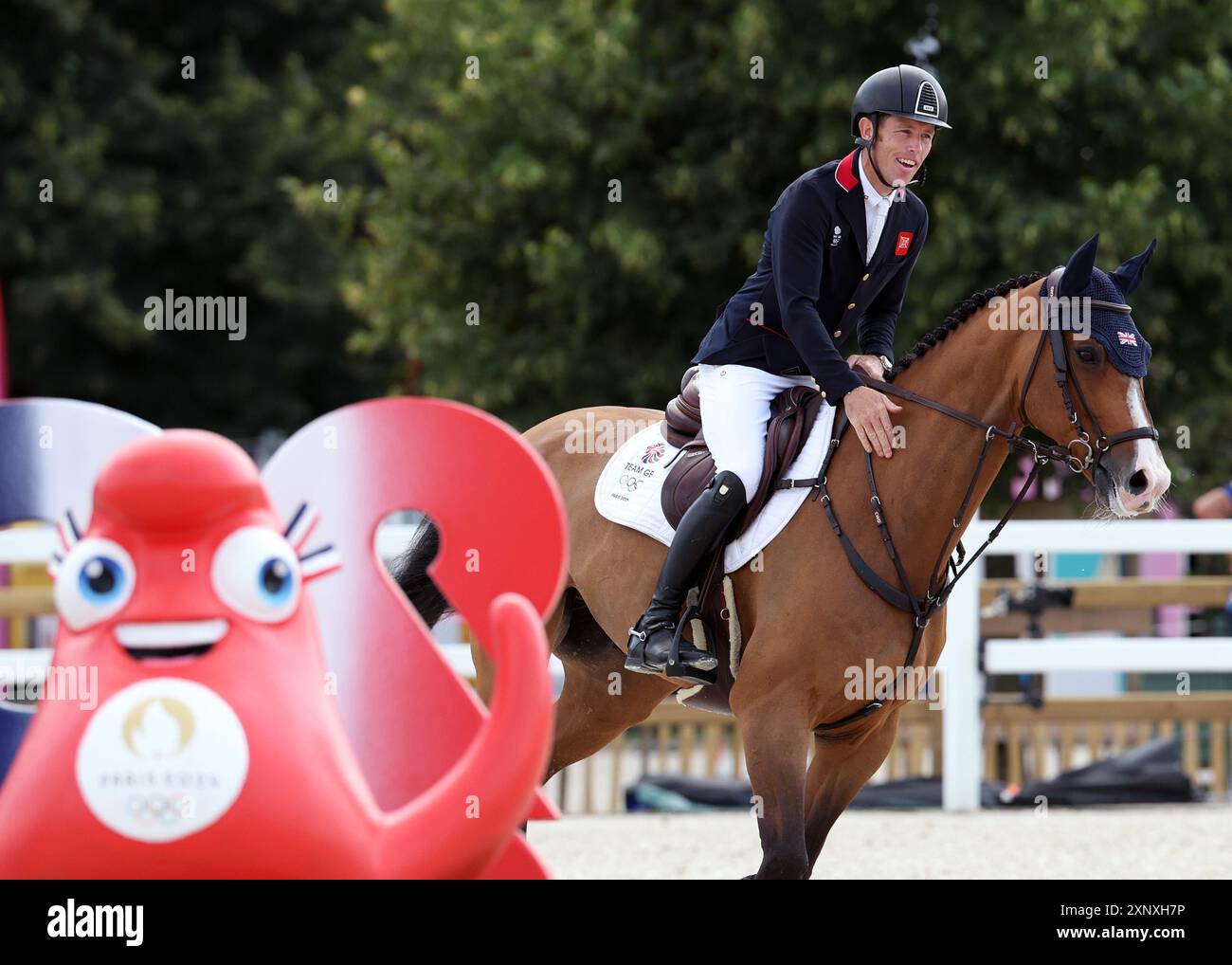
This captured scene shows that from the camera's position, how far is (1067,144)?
14836 mm

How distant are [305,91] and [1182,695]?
16.8 m

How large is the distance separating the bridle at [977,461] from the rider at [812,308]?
0.17 m

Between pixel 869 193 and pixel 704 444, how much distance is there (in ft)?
3.51

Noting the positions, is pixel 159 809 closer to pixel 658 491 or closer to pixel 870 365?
pixel 658 491

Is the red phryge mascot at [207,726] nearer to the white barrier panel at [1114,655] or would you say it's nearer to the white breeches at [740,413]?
the white breeches at [740,413]

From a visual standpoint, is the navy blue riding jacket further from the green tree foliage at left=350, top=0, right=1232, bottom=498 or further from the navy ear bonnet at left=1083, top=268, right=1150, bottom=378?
the green tree foliage at left=350, top=0, right=1232, bottom=498

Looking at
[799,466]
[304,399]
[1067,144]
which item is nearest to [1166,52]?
[1067,144]

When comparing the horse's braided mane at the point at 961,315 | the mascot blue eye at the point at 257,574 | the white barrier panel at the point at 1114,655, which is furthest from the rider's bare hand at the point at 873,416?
the white barrier panel at the point at 1114,655

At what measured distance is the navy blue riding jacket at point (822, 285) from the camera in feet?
18.1

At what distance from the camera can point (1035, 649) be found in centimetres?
1039

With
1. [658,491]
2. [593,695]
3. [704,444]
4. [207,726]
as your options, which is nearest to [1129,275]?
[704,444]

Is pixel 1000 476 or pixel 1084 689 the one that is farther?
pixel 1084 689

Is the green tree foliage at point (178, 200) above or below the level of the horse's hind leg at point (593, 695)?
above
